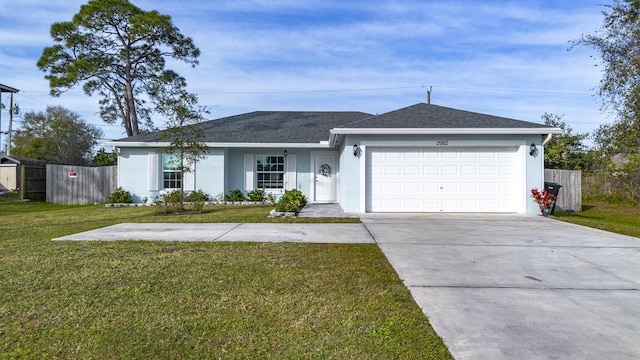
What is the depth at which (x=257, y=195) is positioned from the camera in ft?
51.8

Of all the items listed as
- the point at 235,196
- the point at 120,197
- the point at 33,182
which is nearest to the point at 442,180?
the point at 235,196

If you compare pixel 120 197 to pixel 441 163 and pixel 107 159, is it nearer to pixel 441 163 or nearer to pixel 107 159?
pixel 107 159

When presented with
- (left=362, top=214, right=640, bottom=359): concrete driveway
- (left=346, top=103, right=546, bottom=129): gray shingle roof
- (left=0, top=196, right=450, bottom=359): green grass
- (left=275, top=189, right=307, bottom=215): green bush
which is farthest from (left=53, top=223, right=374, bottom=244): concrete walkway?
(left=346, top=103, right=546, bottom=129): gray shingle roof

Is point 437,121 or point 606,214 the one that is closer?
point 437,121

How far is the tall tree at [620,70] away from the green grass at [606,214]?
2448mm

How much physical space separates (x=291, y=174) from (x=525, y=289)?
12.5 meters

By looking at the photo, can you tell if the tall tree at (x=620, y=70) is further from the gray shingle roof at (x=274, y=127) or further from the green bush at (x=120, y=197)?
the green bush at (x=120, y=197)

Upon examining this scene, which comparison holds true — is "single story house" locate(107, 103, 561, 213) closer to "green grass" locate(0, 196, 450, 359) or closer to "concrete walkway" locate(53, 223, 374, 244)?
"concrete walkway" locate(53, 223, 374, 244)

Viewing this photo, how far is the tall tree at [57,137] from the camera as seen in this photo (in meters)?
33.5

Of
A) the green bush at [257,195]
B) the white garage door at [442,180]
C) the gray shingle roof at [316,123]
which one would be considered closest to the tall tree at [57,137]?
the gray shingle roof at [316,123]

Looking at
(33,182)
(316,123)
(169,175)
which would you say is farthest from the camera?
(316,123)

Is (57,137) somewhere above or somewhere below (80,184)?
above

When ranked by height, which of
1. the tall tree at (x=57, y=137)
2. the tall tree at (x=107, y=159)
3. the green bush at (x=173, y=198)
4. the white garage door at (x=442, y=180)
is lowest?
the green bush at (x=173, y=198)

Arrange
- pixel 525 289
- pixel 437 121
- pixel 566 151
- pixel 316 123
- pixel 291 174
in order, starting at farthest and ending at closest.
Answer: pixel 566 151, pixel 316 123, pixel 291 174, pixel 437 121, pixel 525 289
